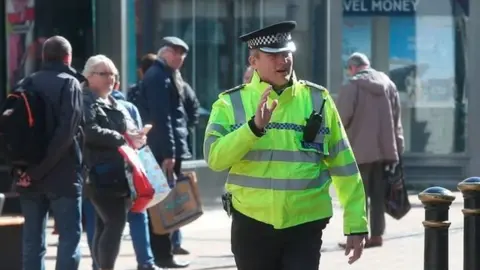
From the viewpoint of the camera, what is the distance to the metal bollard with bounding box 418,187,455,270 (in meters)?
6.54

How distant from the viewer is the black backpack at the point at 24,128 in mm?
7516

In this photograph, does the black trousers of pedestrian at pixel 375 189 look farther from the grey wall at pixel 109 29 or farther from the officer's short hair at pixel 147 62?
the grey wall at pixel 109 29

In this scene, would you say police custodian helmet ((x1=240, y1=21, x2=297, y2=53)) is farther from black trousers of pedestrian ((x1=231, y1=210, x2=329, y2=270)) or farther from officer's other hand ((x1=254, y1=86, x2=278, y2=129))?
black trousers of pedestrian ((x1=231, y1=210, x2=329, y2=270))

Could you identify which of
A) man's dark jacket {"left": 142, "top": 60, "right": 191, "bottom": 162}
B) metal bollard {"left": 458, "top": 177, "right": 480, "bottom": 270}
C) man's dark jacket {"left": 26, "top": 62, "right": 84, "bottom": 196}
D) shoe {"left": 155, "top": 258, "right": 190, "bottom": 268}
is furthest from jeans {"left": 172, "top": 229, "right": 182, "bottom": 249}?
metal bollard {"left": 458, "top": 177, "right": 480, "bottom": 270}

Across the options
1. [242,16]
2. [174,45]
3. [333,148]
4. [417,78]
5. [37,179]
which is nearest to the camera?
[333,148]

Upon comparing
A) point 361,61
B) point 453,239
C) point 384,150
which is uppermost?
point 361,61

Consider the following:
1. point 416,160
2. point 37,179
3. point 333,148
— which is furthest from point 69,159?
point 416,160

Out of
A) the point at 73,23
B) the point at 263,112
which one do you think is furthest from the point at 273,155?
the point at 73,23

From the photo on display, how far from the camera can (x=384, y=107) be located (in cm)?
Answer: 1131

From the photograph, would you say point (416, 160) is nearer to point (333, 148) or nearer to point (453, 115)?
point (453, 115)

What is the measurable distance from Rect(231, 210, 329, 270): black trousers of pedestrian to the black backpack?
7.87 ft

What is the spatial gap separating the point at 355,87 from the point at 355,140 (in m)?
0.50

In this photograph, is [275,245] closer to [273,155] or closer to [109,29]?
[273,155]

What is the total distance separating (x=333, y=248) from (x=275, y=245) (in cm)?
555
